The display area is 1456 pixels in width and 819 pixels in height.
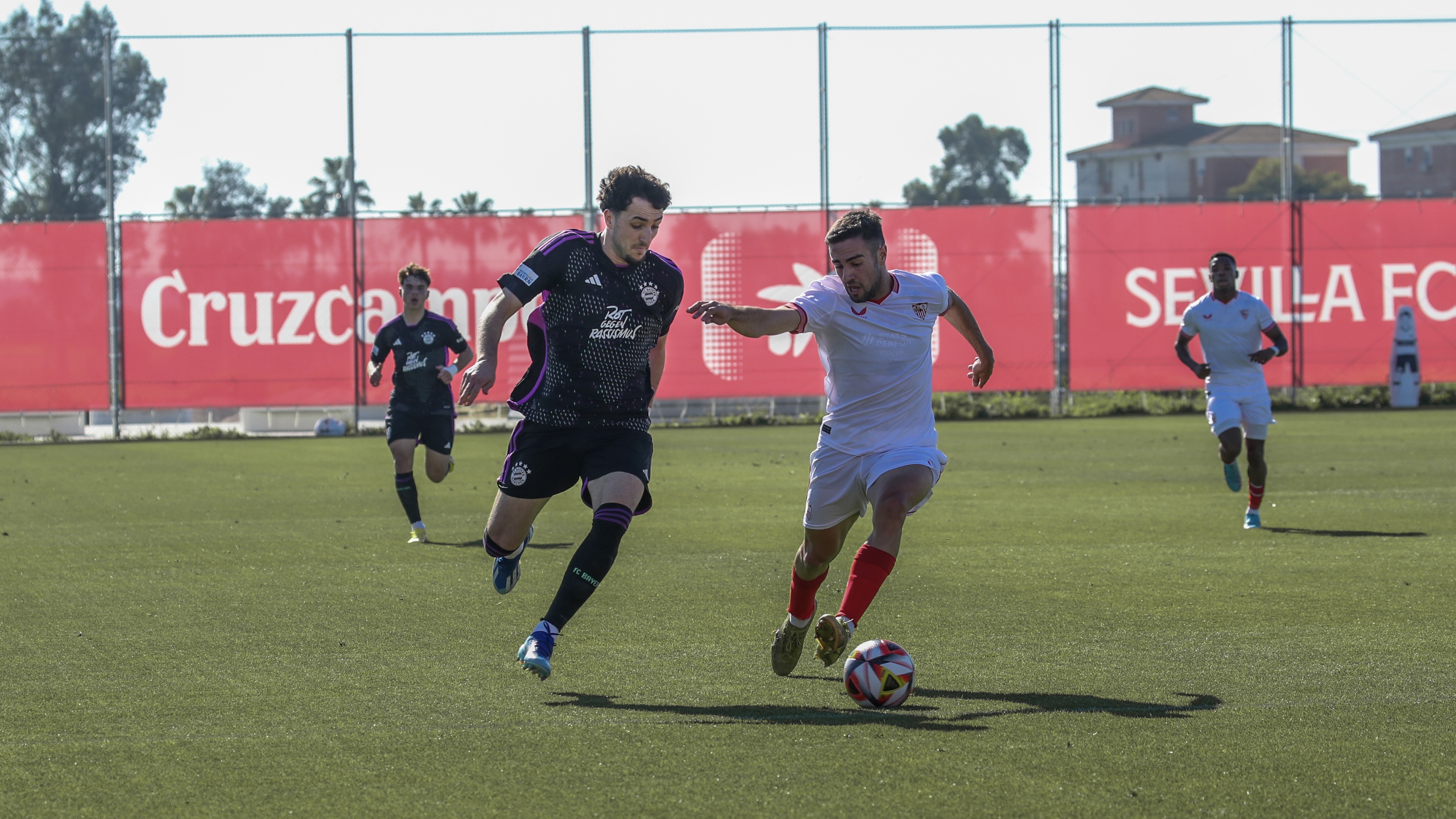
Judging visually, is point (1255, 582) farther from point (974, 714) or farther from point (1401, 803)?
point (1401, 803)

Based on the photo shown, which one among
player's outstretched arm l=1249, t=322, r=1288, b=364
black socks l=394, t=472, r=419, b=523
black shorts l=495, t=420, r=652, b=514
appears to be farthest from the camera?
player's outstretched arm l=1249, t=322, r=1288, b=364

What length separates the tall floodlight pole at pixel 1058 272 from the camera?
97.8 feet

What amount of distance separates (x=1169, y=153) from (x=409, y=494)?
95.4 m

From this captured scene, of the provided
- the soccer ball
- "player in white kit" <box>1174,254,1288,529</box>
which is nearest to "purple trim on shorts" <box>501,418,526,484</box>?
the soccer ball

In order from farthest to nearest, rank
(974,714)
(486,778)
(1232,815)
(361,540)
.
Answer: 1. (361,540)
2. (974,714)
3. (486,778)
4. (1232,815)

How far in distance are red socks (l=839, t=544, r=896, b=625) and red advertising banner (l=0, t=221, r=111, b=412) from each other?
25591 mm

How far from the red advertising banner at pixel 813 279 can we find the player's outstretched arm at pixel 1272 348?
1713cm

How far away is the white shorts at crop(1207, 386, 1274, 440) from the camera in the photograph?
12.0 meters

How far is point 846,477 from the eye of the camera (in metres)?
6.38

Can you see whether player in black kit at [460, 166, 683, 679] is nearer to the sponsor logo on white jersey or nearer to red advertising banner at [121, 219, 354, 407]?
the sponsor logo on white jersey

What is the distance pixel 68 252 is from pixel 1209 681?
2756cm

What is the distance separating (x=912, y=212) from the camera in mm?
30078

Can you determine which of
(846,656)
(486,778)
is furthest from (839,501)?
(486,778)

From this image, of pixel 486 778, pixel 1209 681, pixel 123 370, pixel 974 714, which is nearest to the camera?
pixel 486 778
